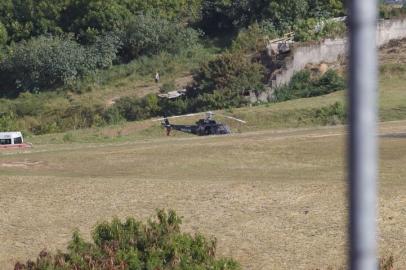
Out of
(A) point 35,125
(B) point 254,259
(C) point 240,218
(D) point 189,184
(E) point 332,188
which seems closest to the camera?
(B) point 254,259

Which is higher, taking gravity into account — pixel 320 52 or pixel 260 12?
pixel 260 12

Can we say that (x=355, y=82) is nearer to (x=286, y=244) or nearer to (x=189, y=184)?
(x=286, y=244)

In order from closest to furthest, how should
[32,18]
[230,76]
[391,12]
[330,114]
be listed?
[330,114], [230,76], [391,12], [32,18]

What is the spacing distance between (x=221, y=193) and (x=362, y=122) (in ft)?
65.1

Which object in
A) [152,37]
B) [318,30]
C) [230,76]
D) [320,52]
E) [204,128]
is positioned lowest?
[204,128]

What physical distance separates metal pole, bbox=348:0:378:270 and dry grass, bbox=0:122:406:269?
12.6 meters

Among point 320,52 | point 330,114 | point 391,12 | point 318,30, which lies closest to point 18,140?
point 330,114

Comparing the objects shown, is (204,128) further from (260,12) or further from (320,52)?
(260,12)

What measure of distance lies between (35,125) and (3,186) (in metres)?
26.1

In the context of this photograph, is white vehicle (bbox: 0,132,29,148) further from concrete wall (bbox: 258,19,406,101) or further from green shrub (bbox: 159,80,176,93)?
green shrub (bbox: 159,80,176,93)

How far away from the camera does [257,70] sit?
50.3 metres

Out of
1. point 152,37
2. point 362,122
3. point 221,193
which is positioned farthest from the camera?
point 152,37

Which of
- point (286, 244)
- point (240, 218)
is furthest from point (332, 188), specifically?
point (286, 244)

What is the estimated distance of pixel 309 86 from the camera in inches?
1937
